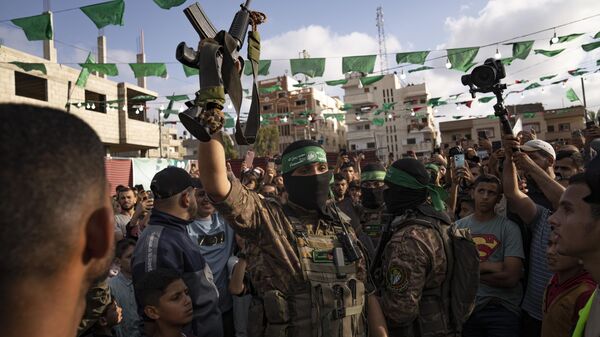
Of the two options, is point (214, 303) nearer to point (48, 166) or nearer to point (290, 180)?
point (290, 180)

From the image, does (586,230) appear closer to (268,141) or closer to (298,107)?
(268,141)

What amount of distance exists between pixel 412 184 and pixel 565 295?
1149 millimetres

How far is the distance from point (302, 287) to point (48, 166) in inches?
69.2

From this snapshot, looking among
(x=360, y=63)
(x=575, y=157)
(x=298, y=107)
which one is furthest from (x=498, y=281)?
(x=298, y=107)

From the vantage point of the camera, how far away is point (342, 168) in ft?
23.7

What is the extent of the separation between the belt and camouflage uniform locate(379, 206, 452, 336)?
183 centimetres

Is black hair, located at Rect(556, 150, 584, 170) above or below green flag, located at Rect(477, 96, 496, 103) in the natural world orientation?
below

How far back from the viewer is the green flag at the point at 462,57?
1103cm

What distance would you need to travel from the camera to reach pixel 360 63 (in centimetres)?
1148

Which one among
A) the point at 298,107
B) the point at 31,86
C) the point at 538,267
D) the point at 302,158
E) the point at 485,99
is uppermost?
the point at 298,107

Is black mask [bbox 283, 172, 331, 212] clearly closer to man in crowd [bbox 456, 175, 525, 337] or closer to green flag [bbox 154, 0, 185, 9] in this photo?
man in crowd [bbox 456, 175, 525, 337]

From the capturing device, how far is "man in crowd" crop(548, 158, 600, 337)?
1.81m

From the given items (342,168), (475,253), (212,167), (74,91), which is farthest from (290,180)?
(74,91)

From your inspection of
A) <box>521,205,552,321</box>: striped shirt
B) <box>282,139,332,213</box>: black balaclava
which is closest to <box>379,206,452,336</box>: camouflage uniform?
<box>282,139,332,213</box>: black balaclava
